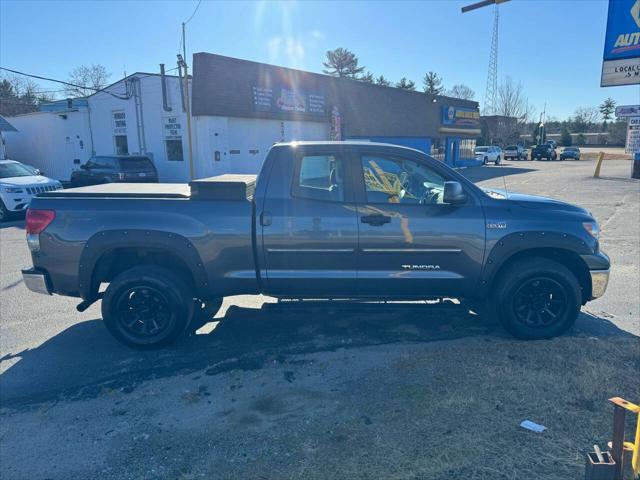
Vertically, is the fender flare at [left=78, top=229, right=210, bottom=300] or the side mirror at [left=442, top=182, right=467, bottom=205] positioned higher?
the side mirror at [left=442, top=182, right=467, bottom=205]

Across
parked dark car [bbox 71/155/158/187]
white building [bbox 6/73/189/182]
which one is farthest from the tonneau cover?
white building [bbox 6/73/189/182]

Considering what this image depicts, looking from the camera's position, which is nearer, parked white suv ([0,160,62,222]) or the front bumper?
the front bumper

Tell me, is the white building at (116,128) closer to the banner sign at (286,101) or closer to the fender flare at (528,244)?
the banner sign at (286,101)

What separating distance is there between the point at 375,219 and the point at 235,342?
1.92 m

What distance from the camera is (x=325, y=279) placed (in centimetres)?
430

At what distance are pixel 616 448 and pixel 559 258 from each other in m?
2.66

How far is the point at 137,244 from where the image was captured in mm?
4191

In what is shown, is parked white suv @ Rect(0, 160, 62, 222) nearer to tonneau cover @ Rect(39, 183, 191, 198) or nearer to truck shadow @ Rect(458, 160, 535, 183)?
tonneau cover @ Rect(39, 183, 191, 198)

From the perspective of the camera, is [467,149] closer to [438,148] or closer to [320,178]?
[438,148]

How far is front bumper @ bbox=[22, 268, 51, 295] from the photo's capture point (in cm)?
431

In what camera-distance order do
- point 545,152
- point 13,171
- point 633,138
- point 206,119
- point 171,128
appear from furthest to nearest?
point 545,152 → point 633,138 → point 171,128 → point 206,119 → point 13,171

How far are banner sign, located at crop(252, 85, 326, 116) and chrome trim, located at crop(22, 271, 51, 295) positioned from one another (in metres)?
16.3

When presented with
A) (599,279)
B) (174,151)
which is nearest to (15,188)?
(174,151)

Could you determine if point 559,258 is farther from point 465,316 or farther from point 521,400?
point 521,400
